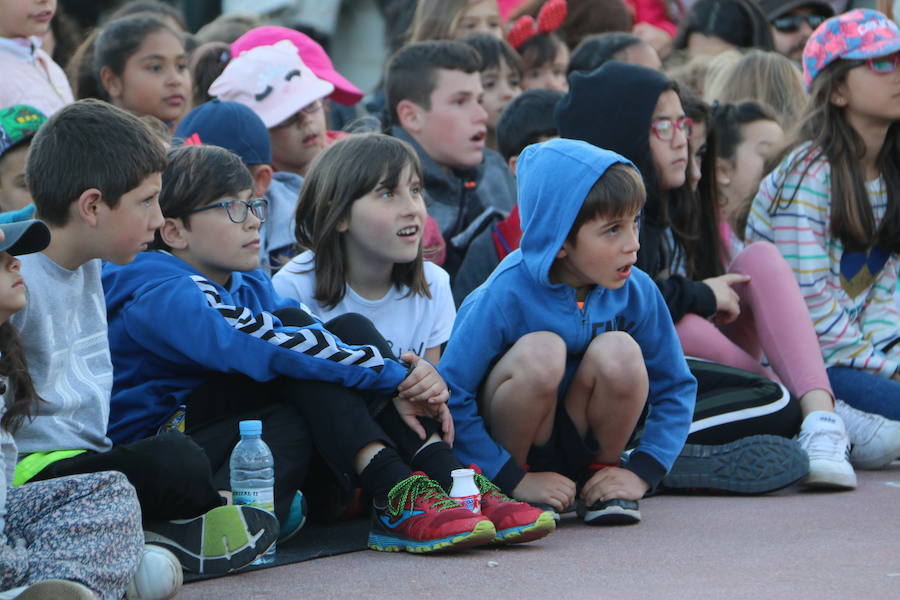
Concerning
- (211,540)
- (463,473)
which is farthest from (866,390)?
(211,540)

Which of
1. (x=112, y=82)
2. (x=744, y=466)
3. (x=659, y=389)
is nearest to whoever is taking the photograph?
(x=659, y=389)

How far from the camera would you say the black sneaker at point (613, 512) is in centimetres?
348

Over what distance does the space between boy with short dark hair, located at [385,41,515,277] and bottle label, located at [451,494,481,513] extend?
2068mm

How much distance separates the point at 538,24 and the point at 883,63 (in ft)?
8.73

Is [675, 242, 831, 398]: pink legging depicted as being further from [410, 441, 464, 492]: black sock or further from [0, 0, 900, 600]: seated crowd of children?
[410, 441, 464, 492]: black sock

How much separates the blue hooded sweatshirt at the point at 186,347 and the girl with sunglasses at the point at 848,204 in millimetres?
1935

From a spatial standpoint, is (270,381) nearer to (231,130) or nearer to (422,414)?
(422,414)

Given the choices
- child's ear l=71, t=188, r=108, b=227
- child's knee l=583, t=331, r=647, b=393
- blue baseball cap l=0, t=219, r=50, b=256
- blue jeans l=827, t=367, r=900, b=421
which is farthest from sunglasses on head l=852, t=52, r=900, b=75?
blue baseball cap l=0, t=219, r=50, b=256

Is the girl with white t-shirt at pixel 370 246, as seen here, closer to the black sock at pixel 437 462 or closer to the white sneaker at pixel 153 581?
the black sock at pixel 437 462

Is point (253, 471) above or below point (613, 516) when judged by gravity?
above

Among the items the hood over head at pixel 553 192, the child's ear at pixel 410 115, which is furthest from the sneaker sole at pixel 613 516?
the child's ear at pixel 410 115

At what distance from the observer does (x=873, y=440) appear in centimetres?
434

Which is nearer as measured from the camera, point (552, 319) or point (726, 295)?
point (552, 319)

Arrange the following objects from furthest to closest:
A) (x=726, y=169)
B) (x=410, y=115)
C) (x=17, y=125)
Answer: (x=726, y=169), (x=410, y=115), (x=17, y=125)
